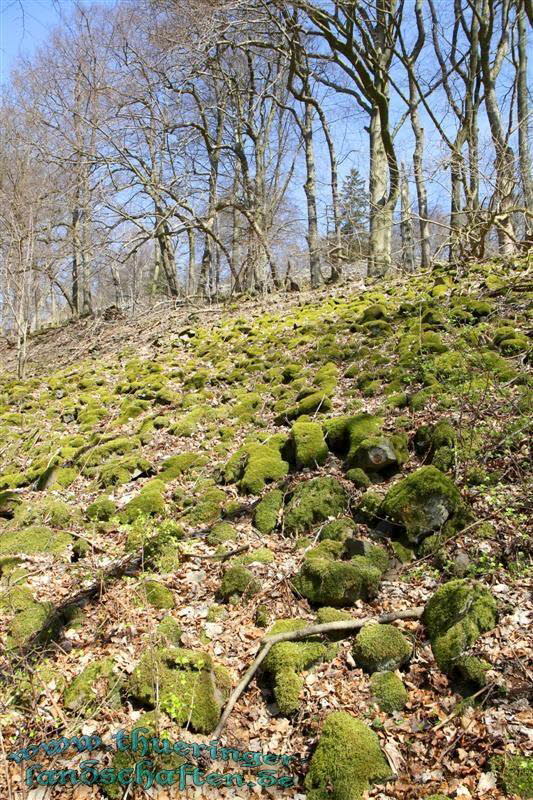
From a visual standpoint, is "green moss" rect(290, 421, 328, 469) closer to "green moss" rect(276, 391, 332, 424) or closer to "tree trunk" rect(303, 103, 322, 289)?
"green moss" rect(276, 391, 332, 424)

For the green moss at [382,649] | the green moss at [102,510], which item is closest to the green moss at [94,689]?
the green moss at [382,649]

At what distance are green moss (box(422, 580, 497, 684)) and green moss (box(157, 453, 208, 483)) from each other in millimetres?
3495

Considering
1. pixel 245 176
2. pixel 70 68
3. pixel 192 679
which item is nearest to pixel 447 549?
pixel 192 679

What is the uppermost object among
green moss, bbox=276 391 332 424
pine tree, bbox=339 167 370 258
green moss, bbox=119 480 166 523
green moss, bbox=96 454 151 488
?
pine tree, bbox=339 167 370 258

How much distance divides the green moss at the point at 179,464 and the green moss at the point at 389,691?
353cm

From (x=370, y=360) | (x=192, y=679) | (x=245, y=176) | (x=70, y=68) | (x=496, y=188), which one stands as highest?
(x=70, y=68)

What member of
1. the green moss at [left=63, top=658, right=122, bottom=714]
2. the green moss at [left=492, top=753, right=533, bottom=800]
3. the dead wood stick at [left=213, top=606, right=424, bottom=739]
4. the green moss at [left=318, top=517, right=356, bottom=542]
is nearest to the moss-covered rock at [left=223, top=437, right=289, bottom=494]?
the green moss at [left=318, top=517, right=356, bottom=542]

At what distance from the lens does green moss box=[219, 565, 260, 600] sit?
3.90m

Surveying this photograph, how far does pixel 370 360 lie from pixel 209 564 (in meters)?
3.86

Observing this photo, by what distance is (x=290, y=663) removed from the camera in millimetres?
3102

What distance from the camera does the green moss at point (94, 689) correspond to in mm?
3058

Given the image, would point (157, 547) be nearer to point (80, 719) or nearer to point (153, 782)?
point (80, 719)

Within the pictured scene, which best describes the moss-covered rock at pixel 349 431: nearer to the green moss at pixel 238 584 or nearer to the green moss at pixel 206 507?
the green moss at pixel 206 507

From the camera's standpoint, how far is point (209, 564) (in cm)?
438
